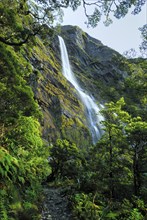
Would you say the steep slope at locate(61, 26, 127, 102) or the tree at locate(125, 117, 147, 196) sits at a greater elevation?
the steep slope at locate(61, 26, 127, 102)

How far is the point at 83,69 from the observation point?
5922 cm

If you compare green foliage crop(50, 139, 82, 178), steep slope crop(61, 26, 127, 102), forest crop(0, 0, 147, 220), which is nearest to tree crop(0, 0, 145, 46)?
forest crop(0, 0, 147, 220)

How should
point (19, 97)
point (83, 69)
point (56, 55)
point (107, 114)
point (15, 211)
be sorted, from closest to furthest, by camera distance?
point (15, 211) → point (19, 97) → point (107, 114) → point (56, 55) → point (83, 69)

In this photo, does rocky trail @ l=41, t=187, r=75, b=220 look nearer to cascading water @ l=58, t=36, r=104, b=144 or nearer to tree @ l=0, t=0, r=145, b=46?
tree @ l=0, t=0, r=145, b=46

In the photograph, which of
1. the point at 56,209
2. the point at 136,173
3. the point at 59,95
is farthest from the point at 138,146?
the point at 59,95

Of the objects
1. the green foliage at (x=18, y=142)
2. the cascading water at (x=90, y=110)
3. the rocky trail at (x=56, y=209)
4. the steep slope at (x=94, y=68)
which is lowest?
the rocky trail at (x=56, y=209)

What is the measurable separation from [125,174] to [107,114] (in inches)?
121

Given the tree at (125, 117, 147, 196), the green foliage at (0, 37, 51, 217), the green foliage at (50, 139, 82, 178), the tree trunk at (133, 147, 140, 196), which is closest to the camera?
the green foliage at (0, 37, 51, 217)

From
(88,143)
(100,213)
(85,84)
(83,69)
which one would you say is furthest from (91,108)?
(100,213)

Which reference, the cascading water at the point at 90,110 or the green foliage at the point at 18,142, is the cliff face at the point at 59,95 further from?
the green foliage at the point at 18,142

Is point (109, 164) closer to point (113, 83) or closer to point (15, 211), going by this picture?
point (15, 211)

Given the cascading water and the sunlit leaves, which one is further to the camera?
the cascading water

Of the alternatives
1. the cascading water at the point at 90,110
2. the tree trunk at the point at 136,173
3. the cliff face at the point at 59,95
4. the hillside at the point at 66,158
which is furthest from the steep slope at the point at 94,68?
the tree trunk at the point at 136,173

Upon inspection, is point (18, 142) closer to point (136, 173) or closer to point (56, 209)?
point (56, 209)
